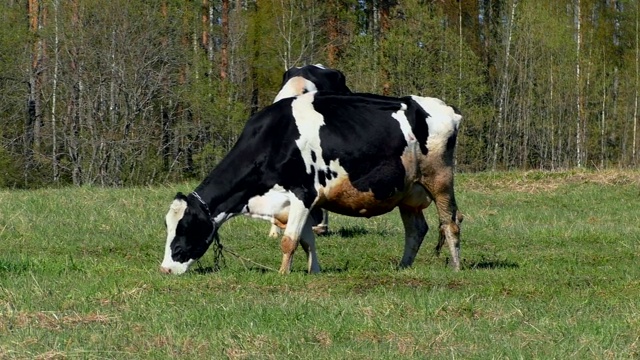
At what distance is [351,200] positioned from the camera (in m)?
12.6

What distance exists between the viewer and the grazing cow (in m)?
12.2

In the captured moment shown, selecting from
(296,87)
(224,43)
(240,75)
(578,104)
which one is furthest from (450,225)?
(578,104)

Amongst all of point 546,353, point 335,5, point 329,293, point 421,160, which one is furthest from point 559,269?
point 335,5

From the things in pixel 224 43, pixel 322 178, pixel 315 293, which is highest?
pixel 224 43

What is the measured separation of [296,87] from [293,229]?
421 cm

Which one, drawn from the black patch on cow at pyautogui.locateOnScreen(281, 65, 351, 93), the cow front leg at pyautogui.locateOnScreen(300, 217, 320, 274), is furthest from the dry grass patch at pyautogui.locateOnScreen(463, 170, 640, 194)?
the cow front leg at pyautogui.locateOnScreen(300, 217, 320, 274)

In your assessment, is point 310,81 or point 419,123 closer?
point 419,123

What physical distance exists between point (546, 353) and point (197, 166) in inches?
1508

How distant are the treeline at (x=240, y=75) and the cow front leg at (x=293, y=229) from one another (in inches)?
959

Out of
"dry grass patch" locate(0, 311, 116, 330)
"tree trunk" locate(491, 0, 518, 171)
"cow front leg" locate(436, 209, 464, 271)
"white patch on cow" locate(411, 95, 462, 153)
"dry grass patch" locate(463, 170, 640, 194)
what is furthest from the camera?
"tree trunk" locate(491, 0, 518, 171)

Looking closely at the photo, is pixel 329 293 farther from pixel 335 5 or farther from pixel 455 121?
pixel 335 5

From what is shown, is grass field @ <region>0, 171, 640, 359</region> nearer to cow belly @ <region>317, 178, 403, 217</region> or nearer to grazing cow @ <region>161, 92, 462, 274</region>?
grazing cow @ <region>161, 92, 462, 274</region>

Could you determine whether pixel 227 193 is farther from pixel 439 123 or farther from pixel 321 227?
→ pixel 321 227

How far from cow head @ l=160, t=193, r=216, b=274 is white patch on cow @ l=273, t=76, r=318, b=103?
4.00 metres
